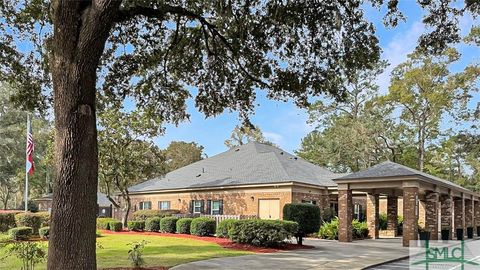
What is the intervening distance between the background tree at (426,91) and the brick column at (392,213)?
1705 centimetres

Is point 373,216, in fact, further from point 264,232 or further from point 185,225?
point 264,232

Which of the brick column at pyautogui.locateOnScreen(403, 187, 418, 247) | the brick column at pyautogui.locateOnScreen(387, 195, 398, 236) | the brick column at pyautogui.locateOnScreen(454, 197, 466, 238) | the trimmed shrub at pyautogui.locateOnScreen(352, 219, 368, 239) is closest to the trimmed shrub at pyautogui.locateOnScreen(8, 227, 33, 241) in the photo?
the trimmed shrub at pyautogui.locateOnScreen(352, 219, 368, 239)

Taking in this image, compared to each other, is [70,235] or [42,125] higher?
[42,125]

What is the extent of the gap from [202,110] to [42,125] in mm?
49122

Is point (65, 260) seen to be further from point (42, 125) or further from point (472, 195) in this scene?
point (42, 125)

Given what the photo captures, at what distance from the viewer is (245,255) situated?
1516cm

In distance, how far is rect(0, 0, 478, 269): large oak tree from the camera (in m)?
6.54

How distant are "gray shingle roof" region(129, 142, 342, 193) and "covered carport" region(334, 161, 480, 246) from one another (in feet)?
13.3

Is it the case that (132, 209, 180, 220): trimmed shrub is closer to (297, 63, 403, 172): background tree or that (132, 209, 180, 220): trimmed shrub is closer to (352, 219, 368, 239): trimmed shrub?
(352, 219, 368, 239): trimmed shrub

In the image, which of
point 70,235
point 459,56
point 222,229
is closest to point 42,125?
point 222,229

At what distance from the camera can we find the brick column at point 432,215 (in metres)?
23.7

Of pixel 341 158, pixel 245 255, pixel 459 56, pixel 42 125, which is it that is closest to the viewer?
pixel 245 255

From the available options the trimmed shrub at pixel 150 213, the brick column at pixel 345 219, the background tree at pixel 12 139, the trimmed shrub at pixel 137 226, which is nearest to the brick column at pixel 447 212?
the brick column at pixel 345 219

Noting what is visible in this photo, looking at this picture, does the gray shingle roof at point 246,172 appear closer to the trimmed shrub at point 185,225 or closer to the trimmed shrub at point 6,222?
the trimmed shrub at point 185,225
